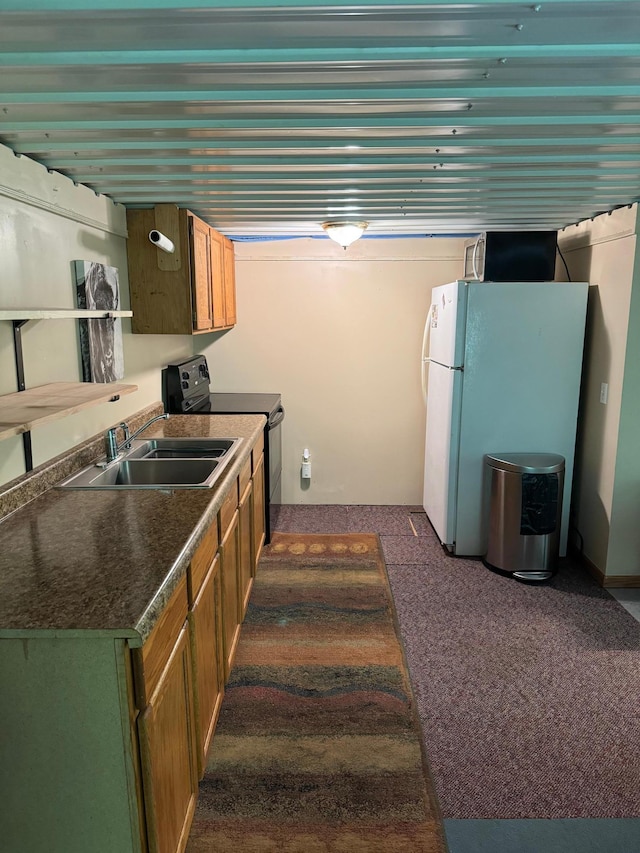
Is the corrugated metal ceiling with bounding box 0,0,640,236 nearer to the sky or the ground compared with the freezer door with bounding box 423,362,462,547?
nearer to the sky

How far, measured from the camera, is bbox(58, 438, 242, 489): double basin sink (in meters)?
2.40

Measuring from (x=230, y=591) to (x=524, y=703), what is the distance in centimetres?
138

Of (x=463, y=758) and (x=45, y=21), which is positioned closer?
(x=45, y=21)

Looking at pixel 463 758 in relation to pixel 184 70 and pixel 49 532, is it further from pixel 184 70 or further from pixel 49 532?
pixel 184 70

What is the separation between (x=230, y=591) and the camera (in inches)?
104

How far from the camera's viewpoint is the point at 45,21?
136 cm

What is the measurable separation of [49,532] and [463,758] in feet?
5.69

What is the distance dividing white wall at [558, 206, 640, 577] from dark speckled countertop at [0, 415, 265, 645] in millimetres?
2482

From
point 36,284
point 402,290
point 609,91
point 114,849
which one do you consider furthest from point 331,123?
point 402,290

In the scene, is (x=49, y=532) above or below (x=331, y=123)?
below

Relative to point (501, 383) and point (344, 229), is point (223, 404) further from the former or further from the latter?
point (501, 383)

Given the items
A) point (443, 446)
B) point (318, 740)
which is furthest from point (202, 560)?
point (443, 446)

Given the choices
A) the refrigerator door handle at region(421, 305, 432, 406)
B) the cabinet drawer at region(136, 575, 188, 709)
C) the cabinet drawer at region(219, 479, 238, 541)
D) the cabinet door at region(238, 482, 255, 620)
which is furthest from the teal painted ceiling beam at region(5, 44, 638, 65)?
the refrigerator door handle at region(421, 305, 432, 406)

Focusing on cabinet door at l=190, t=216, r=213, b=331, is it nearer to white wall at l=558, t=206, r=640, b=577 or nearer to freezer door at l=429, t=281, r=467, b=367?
freezer door at l=429, t=281, r=467, b=367
